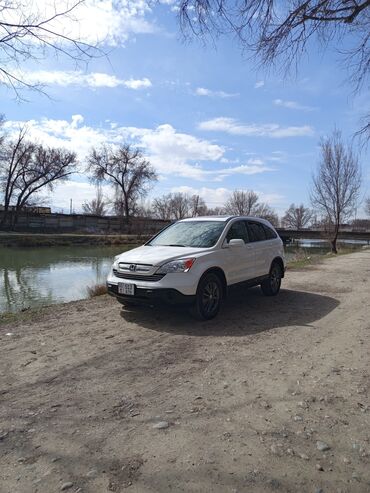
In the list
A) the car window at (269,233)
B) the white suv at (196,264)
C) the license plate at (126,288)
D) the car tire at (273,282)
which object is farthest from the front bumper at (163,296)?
the car window at (269,233)

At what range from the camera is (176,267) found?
6434 millimetres

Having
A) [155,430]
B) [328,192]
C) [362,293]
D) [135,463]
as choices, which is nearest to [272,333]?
[155,430]

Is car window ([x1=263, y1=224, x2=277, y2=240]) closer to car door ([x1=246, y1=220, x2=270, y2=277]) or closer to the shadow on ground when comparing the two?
car door ([x1=246, y1=220, x2=270, y2=277])

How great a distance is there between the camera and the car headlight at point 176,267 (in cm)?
642

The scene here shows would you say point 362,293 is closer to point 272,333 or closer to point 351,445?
point 272,333

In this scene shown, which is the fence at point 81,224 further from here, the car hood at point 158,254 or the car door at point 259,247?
the car hood at point 158,254

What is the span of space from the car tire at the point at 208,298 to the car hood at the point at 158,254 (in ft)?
1.61

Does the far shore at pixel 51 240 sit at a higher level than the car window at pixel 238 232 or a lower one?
lower

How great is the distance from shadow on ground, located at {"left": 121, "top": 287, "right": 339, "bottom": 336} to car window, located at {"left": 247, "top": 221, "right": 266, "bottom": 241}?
129 centimetres

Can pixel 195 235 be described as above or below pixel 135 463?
above

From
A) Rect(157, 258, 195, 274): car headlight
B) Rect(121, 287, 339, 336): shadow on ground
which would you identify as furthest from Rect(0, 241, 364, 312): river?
Rect(157, 258, 195, 274): car headlight

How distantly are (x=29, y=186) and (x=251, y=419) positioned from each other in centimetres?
5925

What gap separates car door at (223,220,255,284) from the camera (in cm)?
731

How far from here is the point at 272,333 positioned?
6152mm
